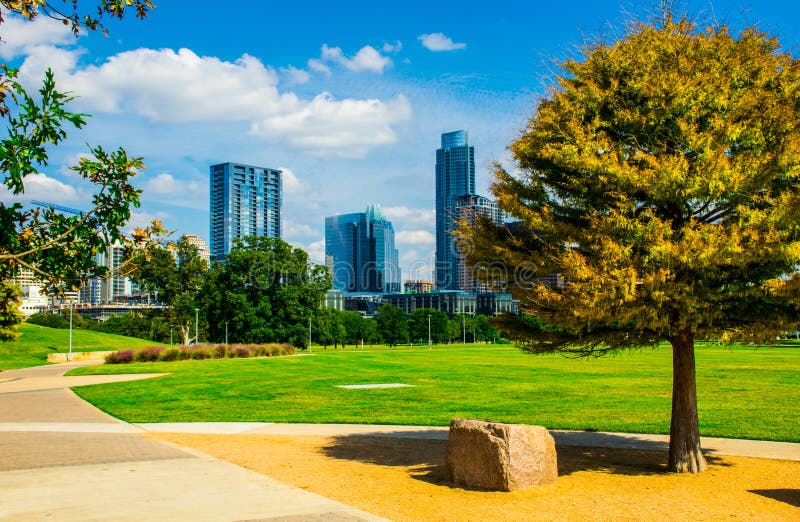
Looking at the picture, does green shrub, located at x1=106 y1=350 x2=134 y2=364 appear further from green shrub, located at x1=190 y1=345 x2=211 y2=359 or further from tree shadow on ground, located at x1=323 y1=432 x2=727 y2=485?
tree shadow on ground, located at x1=323 y1=432 x2=727 y2=485

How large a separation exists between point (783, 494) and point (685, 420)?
1.81 meters

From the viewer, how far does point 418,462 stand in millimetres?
11297

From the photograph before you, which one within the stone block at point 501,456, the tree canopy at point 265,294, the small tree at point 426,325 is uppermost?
the tree canopy at point 265,294

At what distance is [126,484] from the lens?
9336 mm

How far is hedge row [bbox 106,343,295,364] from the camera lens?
1781 inches

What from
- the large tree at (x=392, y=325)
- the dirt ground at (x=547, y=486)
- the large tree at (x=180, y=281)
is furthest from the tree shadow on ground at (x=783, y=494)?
the large tree at (x=392, y=325)

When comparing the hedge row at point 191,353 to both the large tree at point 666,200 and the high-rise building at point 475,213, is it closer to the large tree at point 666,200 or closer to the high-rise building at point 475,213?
the high-rise building at point 475,213

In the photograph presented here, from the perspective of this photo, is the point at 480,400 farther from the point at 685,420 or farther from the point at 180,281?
the point at 180,281

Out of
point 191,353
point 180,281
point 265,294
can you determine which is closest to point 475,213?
point 191,353

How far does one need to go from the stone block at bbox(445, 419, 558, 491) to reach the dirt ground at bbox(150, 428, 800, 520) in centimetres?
18

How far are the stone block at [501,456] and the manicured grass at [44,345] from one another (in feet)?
139

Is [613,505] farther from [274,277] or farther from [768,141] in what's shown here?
[274,277]

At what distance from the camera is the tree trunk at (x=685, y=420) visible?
407 inches

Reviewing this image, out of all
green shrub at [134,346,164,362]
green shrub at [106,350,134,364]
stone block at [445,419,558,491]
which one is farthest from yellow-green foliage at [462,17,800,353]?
green shrub at [134,346,164,362]
